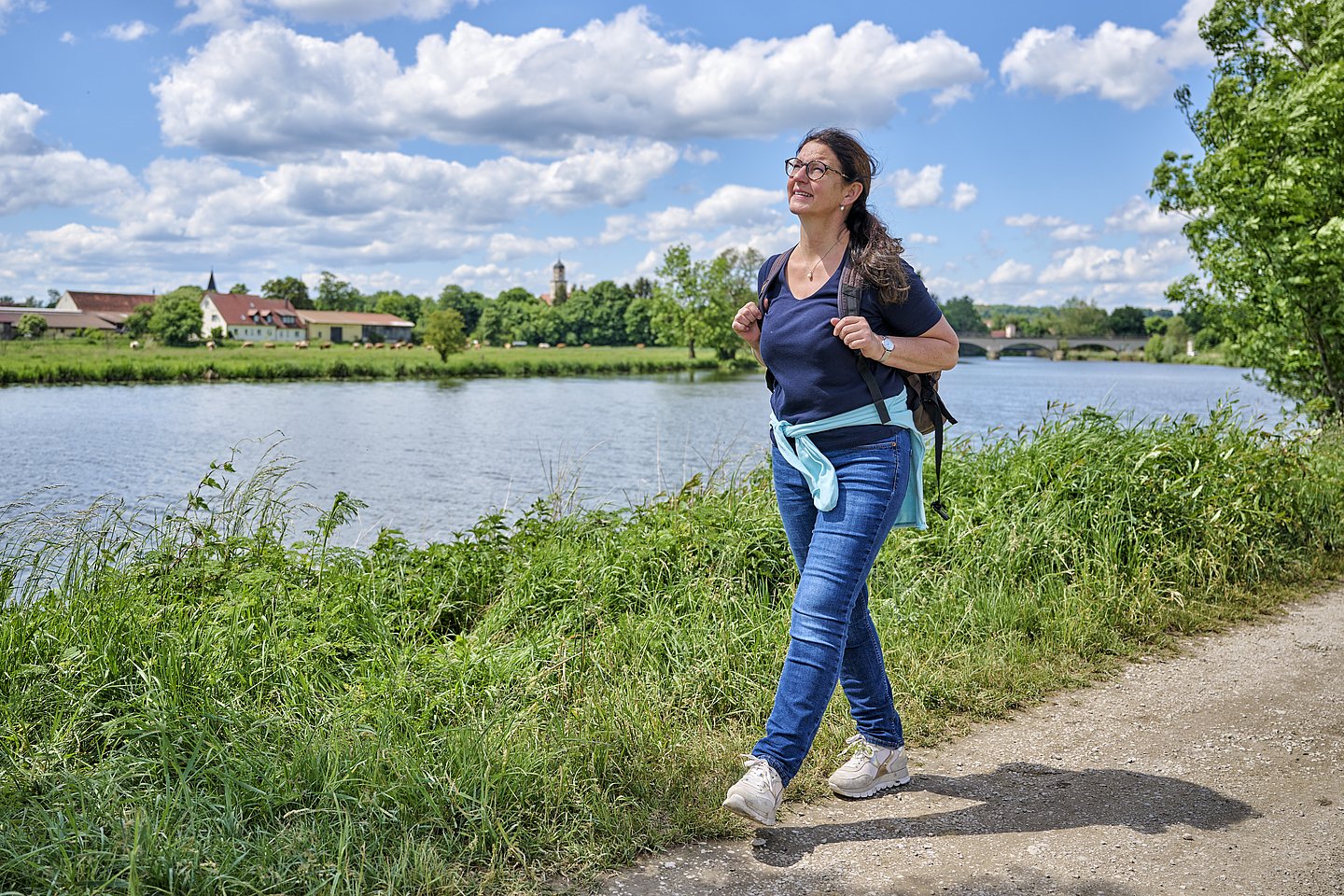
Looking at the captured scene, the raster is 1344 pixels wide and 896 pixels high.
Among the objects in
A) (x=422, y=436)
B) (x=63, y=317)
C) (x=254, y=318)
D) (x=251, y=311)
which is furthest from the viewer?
(x=251, y=311)

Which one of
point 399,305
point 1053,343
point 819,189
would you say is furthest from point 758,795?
point 399,305

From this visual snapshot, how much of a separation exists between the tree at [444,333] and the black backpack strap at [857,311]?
5697 centimetres

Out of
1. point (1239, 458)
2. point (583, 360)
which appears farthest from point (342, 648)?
point (583, 360)

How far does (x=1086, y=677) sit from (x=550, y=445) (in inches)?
730

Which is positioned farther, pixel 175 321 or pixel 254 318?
pixel 254 318

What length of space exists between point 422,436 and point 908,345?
22.9 m

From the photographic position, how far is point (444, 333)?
58906 mm

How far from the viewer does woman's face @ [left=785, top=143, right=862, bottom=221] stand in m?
3.01

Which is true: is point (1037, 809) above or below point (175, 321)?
below

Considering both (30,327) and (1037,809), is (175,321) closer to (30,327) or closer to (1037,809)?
(30,327)

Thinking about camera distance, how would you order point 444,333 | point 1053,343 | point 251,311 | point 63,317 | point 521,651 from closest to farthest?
point 521,651, point 444,333, point 1053,343, point 63,317, point 251,311

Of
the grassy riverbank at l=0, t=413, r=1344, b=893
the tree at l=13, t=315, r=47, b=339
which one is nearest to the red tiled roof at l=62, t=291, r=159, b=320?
the tree at l=13, t=315, r=47, b=339

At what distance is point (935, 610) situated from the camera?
4.97 meters

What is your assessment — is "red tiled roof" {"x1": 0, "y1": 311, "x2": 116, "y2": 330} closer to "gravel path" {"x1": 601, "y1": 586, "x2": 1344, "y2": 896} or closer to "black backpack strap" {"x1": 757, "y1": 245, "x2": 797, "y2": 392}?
"black backpack strap" {"x1": 757, "y1": 245, "x2": 797, "y2": 392}
